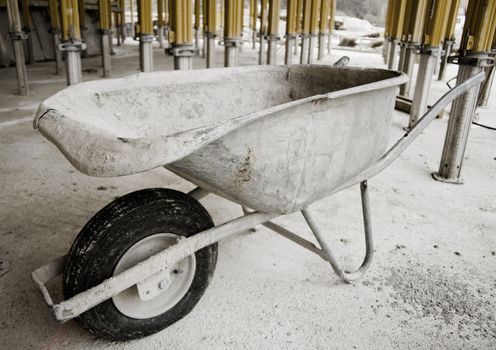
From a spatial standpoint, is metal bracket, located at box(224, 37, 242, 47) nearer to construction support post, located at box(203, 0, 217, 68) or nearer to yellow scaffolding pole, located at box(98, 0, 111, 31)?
construction support post, located at box(203, 0, 217, 68)

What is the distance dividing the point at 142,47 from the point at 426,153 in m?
2.81

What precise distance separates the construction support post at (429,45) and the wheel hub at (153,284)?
10.1 ft

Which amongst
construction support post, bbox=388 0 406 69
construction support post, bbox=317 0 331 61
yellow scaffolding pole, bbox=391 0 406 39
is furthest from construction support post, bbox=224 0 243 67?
construction support post, bbox=317 0 331 61

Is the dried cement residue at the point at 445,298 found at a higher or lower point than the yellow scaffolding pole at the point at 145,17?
lower

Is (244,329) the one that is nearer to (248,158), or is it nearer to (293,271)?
(293,271)

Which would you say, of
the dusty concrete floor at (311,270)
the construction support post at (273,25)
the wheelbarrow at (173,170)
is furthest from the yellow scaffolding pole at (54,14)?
the wheelbarrow at (173,170)

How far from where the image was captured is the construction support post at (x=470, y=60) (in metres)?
2.55

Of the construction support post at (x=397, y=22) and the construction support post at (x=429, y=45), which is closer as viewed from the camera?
the construction support post at (x=429, y=45)

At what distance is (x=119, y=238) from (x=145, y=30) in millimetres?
3082

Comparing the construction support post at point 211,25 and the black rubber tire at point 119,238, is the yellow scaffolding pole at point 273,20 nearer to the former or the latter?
the construction support post at point 211,25

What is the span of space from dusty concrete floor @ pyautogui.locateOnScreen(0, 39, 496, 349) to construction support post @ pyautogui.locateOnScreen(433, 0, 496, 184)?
0.33m

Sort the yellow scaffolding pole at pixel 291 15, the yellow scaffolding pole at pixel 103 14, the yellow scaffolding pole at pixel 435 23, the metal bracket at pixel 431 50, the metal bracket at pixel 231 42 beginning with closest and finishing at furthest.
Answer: the yellow scaffolding pole at pixel 435 23, the metal bracket at pixel 431 50, the metal bracket at pixel 231 42, the yellow scaffolding pole at pixel 103 14, the yellow scaffolding pole at pixel 291 15

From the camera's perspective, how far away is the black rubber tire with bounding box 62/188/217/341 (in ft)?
3.86

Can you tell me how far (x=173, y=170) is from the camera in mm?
1306
